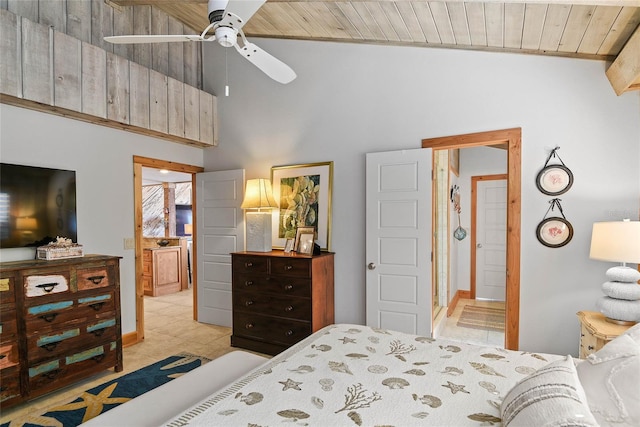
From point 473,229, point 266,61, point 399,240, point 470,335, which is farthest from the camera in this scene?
point 473,229

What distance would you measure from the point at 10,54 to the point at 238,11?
1987 mm

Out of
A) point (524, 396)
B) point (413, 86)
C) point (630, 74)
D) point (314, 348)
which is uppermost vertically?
point (413, 86)

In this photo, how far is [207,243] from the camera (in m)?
4.52

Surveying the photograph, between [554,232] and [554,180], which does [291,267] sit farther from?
[554,180]

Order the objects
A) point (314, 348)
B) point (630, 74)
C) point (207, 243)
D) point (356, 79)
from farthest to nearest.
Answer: point (207, 243)
point (356, 79)
point (630, 74)
point (314, 348)

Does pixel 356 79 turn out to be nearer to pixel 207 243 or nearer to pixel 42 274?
pixel 207 243

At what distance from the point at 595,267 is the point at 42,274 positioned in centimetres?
419

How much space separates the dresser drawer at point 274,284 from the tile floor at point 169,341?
2.30 ft

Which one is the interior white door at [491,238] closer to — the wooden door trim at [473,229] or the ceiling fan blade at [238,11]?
the wooden door trim at [473,229]

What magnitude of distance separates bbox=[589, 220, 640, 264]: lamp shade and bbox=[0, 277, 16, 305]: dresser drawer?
4.00 metres

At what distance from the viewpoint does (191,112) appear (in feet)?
13.4

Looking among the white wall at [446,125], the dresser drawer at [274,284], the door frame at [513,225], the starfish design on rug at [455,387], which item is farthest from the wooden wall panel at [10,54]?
the door frame at [513,225]

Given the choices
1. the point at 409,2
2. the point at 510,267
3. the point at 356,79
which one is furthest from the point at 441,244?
the point at 409,2

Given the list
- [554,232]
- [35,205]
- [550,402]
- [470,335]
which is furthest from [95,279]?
[470,335]
